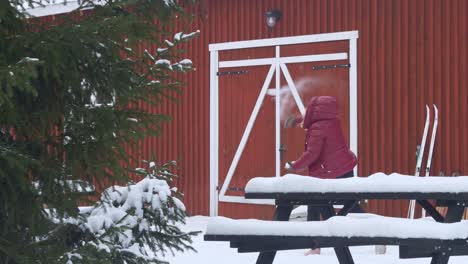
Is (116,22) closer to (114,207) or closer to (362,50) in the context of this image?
(114,207)

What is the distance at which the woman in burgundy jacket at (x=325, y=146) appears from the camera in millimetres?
7375

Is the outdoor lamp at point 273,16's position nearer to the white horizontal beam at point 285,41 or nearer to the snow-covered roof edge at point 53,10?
the white horizontal beam at point 285,41

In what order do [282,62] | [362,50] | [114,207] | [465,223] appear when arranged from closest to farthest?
[114,207]
[465,223]
[362,50]
[282,62]

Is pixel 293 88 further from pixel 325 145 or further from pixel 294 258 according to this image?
pixel 294 258

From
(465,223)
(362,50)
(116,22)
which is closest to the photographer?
(116,22)

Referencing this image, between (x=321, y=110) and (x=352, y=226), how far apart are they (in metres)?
3.44

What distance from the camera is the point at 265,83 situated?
10.7 meters

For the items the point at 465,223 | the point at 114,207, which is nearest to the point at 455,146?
the point at 465,223

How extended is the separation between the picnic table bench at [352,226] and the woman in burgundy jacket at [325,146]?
7.91 ft

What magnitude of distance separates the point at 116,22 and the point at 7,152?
648 mm

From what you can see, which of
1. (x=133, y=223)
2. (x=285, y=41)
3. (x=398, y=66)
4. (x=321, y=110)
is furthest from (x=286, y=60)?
(x=133, y=223)

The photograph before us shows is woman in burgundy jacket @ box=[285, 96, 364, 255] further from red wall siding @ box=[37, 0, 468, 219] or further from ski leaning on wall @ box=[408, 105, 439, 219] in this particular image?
red wall siding @ box=[37, 0, 468, 219]

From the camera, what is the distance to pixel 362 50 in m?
9.71

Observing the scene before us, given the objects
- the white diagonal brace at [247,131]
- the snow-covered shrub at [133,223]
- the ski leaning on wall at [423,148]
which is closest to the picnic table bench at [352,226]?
the snow-covered shrub at [133,223]
